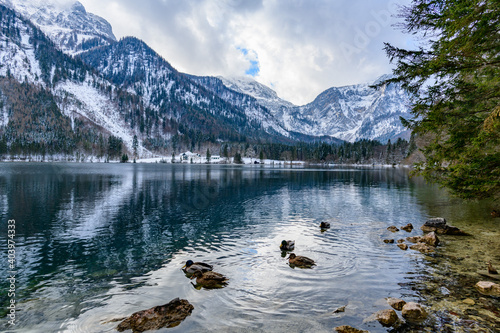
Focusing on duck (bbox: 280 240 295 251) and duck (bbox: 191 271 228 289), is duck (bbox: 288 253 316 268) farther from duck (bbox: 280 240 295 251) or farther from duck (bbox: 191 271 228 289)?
duck (bbox: 191 271 228 289)

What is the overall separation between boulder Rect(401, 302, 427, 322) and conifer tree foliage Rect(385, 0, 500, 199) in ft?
25.7

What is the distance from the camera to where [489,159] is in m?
14.7

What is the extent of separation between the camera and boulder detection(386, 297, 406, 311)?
1205cm

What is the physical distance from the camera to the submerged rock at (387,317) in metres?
10.7

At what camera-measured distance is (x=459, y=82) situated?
1383 centimetres

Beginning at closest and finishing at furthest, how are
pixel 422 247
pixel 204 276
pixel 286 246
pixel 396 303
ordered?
pixel 396 303
pixel 204 276
pixel 422 247
pixel 286 246

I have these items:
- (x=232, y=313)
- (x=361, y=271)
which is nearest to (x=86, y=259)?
(x=232, y=313)

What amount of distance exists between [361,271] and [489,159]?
9565 mm

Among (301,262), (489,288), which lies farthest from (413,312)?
(301,262)

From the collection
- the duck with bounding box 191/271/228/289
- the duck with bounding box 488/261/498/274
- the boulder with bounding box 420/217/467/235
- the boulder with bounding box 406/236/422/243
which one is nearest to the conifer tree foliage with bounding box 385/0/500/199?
the duck with bounding box 488/261/498/274

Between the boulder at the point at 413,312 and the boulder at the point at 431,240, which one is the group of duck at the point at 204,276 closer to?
the boulder at the point at 413,312

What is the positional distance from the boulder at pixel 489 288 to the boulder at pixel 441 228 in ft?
43.9

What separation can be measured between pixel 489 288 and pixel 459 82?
10.3m

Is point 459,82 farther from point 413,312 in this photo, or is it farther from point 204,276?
point 204,276
